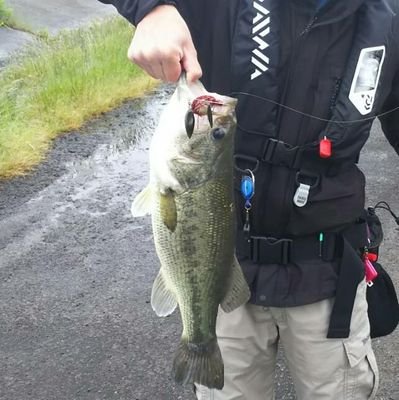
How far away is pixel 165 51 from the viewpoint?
1.75m

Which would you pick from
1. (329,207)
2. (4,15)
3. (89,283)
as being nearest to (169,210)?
(329,207)

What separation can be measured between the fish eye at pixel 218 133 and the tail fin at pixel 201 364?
0.70 meters

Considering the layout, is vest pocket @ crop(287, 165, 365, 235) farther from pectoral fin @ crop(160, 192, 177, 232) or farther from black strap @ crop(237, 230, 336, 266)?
pectoral fin @ crop(160, 192, 177, 232)

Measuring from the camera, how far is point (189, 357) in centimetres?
220

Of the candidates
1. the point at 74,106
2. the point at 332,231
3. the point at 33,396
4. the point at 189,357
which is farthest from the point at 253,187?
the point at 74,106

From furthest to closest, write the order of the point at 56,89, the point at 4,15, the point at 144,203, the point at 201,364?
the point at 4,15 < the point at 56,89 < the point at 201,364 < the point at 144,203

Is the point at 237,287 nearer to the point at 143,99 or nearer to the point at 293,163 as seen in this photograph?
the point at 293,163

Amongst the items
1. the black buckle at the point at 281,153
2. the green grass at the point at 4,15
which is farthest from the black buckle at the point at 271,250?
the green grass at the point at 4,15

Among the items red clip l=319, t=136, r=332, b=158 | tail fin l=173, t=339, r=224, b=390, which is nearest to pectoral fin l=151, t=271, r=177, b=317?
tail fin l=173, t=339, r=224, b=390

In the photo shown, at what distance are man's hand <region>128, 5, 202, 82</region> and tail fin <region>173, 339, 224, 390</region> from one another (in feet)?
2.95

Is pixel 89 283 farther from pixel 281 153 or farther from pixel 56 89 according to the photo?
pixel 56 89

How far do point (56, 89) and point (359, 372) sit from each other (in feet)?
→ 19.7

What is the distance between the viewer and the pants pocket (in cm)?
235

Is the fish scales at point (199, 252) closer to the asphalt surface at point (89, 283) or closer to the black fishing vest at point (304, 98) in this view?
the black fishing vest at point (304, 98)
